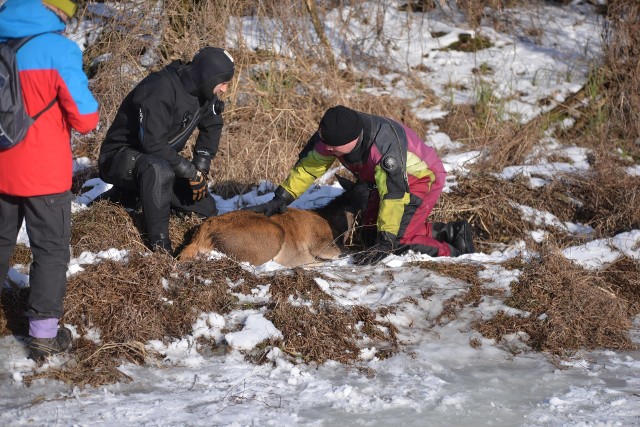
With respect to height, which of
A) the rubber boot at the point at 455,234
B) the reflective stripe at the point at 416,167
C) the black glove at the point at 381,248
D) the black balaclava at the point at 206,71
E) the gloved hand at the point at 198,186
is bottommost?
the rubber boot at the point at 455,234

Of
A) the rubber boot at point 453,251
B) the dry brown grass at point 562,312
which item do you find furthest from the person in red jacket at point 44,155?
the rubber boot at point 453,251

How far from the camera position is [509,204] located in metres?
6.98

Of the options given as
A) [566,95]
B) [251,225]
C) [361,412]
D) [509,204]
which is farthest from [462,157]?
[361,412]

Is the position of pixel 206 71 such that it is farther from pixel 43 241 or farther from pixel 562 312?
pixel 562 312

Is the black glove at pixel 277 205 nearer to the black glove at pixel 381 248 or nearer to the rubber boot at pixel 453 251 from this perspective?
the black glove at pixel 381 248

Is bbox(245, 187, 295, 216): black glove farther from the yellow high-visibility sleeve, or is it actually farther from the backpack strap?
the backpack strap

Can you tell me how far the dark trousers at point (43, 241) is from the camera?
378 centimetres

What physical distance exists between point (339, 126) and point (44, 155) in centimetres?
225

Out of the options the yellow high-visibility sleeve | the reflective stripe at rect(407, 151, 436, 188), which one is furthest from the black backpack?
the reflective stripe at rect(407, 151, 436, 188)

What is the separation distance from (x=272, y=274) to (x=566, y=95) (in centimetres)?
624

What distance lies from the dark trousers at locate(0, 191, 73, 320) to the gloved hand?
188 cm

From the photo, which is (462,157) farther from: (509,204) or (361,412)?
(361,412)

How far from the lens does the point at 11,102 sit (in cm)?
351

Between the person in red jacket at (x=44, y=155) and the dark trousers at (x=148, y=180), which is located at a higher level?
the person in red jacket at (x=44, y=155)
